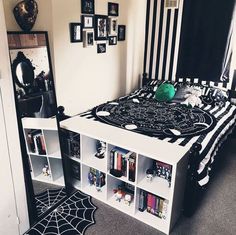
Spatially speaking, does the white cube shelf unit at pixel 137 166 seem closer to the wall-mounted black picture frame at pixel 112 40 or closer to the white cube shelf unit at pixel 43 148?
the white cube shelf unit at pixel 43 148

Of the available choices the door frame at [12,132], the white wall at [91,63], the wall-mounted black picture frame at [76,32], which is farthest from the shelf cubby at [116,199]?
the wall-mounted black picture frame at [76,32]

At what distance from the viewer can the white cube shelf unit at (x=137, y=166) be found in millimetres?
2018

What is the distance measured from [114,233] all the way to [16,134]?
108cm

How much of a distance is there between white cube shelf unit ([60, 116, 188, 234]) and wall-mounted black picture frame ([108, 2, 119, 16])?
1.66 meters

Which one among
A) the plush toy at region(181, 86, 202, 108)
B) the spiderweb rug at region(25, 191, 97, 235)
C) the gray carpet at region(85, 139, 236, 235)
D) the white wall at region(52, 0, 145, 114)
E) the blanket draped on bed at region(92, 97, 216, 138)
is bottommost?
the gray carpet at region(85, 139, 236, 235)

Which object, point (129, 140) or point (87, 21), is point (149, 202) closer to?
point (129, 140)

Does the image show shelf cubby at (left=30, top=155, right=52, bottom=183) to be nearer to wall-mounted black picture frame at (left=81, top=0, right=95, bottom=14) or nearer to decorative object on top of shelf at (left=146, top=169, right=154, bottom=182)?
decorative object on top of shelf at (left=146, top=169, right=154, bottom=182)

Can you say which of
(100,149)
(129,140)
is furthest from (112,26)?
(129,140)

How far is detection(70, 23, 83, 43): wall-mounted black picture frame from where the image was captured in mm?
2926

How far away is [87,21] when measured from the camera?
311cm

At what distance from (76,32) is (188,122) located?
1627 mm

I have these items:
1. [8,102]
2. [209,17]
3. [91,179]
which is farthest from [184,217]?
[209,17]

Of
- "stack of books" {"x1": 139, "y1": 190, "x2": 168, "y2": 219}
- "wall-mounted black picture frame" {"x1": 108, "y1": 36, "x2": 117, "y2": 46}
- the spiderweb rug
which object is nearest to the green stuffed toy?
"wall-mounted black picture frame" {"x1": 108, "y1": 36, "x2": 117, "y2": 46}

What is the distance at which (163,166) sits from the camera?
222 centimetres
